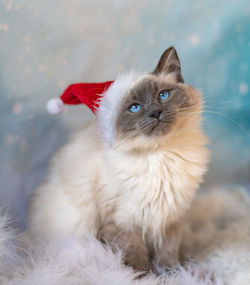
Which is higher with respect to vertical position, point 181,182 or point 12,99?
point 12,99

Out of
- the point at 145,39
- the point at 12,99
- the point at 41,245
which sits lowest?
the point at 41,245

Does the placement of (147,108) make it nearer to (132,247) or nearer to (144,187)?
(144,187)

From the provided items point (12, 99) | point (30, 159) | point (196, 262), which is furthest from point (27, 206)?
point (196, 262)

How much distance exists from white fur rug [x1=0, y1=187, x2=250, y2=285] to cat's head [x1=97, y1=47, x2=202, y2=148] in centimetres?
39

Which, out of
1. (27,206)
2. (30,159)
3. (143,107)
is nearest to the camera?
(143,107)

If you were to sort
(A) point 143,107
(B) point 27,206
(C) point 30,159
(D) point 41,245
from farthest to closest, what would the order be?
(C) point 30,159 → (B) point 27,206 → (D) point 41,245 → (A) point 143,107

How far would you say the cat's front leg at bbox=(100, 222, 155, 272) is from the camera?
1192mm

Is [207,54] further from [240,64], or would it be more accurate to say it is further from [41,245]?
[41,245]

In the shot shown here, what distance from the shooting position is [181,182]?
119 centimetres

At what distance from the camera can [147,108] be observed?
42.8 inches

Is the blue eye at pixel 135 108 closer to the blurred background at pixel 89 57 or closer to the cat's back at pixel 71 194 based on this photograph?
the cat's back at pixel 71 194

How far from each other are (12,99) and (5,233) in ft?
2.21

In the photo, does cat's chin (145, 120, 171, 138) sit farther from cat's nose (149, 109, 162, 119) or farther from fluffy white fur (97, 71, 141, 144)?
fluffy white fur (97, 71, 141, 144)

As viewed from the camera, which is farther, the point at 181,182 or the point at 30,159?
the point at 30,159
